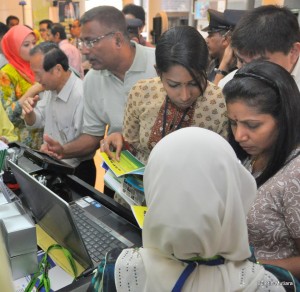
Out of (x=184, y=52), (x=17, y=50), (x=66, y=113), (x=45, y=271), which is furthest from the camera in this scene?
(x=17, y=50)

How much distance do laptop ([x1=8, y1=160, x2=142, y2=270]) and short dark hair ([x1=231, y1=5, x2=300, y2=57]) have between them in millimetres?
819

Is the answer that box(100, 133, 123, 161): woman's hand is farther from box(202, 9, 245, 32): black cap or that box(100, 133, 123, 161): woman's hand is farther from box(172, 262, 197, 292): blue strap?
box(202, 9, 245, 32): black cap

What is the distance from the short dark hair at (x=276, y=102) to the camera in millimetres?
1067

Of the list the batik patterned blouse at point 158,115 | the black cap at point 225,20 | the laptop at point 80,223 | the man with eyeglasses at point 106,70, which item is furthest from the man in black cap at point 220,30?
the laptop at point 80,223

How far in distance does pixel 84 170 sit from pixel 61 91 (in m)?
0.49

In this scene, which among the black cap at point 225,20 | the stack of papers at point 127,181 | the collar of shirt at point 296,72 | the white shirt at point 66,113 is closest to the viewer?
the stack of papers at point 127,181

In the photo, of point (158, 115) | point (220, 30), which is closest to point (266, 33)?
point (158, 115)

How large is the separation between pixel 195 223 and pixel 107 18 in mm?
1493

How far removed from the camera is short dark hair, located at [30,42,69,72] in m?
2.17

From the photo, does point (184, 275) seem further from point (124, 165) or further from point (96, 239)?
point (124, 165)

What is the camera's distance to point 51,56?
218cm

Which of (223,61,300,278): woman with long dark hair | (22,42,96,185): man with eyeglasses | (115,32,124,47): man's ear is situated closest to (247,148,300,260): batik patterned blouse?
(223,61,300,278): woman with long dark hair

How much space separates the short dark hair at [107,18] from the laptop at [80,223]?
3.13 feet

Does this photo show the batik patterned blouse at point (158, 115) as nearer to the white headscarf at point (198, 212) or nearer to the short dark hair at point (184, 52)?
the short dark hair at point (184, 52)
